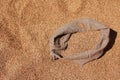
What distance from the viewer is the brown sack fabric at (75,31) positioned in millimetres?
2391

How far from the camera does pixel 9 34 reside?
2.51 metres

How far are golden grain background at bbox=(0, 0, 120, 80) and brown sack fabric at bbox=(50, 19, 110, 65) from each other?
0.12 feet

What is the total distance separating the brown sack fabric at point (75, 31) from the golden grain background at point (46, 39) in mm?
36

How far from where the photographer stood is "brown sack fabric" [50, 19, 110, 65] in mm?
2391

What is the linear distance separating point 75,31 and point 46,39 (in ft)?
0.71

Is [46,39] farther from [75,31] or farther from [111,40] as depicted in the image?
[111,40]

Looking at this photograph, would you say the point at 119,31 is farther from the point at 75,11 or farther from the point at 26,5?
the point at 26,5

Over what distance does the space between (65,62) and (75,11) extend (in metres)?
0.40

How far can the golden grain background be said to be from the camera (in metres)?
2.37

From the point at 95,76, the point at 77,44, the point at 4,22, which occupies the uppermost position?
the point at 4,22

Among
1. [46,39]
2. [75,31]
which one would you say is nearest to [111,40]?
[75,31]

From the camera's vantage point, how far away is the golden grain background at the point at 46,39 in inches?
93.3

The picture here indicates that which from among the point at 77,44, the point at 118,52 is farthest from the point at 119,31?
the point at 77,44

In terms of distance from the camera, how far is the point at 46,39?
248 cm
